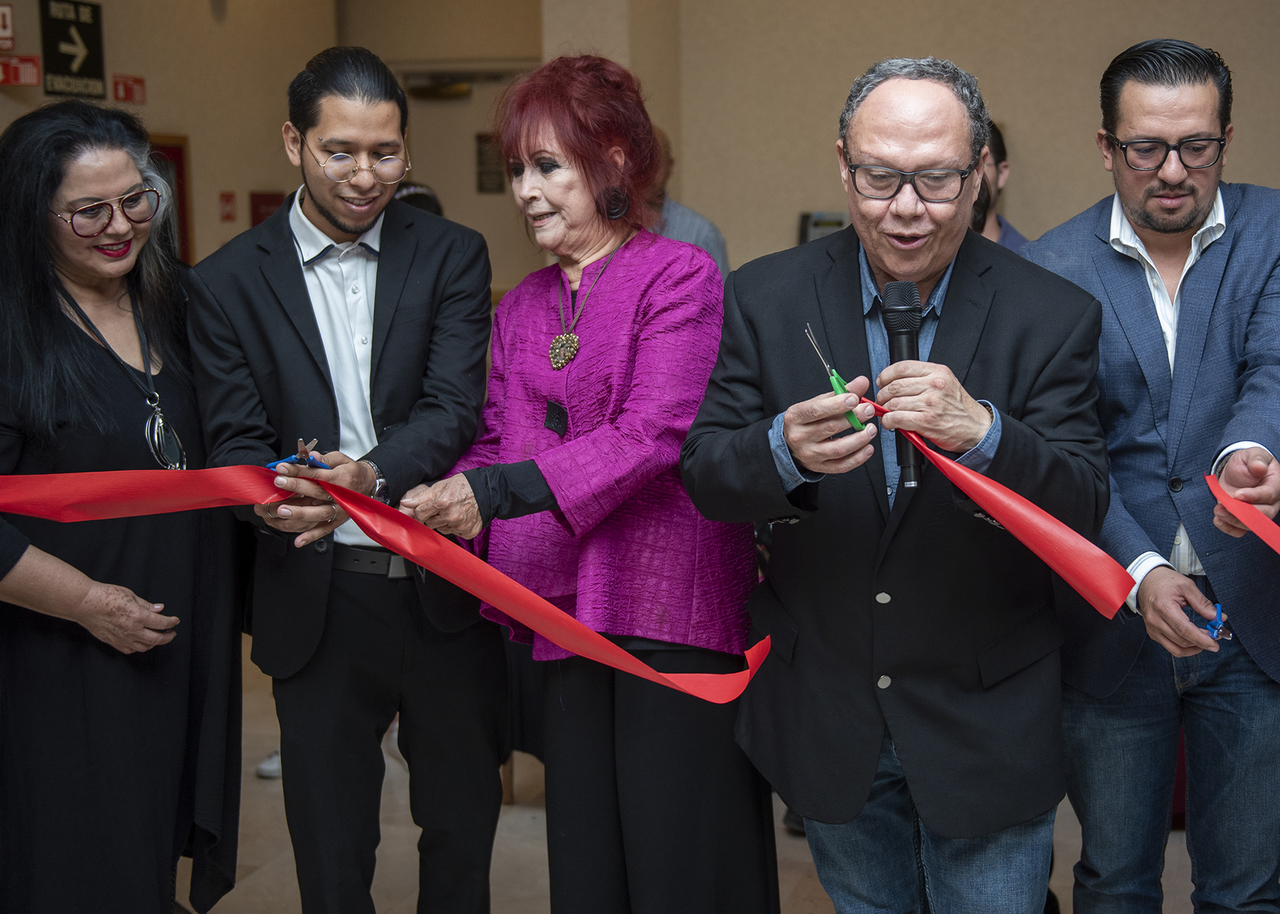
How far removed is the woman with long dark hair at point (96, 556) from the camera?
2.15 meters

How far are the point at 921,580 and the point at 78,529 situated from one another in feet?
5.29

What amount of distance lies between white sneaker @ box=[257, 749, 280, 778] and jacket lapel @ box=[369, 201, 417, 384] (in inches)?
95.2

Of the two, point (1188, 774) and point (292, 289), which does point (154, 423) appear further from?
point (1188, 774)

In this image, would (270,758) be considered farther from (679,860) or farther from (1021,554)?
(1021,554)

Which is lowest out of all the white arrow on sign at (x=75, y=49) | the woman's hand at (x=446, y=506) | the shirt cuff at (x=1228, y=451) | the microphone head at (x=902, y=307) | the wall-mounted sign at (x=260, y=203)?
the woman's hand at (x=446, y=506)

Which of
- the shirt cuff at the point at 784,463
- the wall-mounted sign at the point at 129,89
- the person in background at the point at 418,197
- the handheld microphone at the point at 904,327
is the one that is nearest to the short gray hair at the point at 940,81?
the handheld microphone at the point at 904,327

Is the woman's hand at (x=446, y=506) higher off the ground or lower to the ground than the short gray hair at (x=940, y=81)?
lower

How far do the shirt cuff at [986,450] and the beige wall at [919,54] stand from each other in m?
5.07

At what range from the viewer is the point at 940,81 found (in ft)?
5.71

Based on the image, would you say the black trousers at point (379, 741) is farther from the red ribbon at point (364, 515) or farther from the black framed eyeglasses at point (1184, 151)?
the black framed eyeglasses at point (1184, 151)

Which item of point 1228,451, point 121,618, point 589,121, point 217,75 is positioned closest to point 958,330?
point 1228,451

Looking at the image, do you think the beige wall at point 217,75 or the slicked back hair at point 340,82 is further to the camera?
the beige wall at point 217,75

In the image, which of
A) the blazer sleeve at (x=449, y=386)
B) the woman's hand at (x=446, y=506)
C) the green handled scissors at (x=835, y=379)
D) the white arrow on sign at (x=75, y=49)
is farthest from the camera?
the white arrow on sign at (x=75, y=49)

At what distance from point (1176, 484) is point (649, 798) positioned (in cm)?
111
